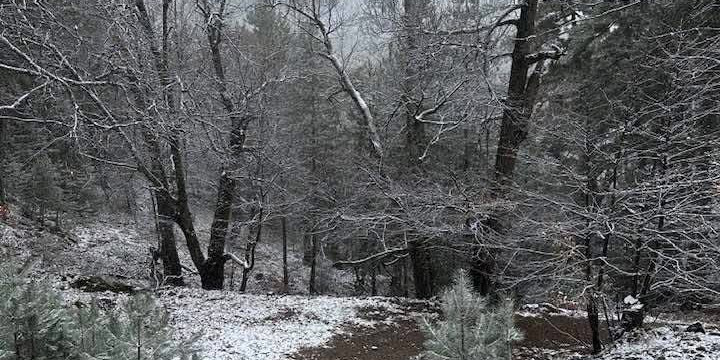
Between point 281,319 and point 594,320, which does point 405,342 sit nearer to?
point 281,319

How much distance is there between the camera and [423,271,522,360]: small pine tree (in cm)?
237

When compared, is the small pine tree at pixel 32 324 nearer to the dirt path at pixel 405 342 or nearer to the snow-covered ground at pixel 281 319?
the snow-covered ground at pixel 281 319

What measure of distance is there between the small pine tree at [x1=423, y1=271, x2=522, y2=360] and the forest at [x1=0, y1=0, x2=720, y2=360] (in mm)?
10

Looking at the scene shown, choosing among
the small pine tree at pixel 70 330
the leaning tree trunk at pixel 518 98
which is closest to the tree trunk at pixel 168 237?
the leaning tree trunk at pixel 518 98

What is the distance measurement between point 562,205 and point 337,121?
49.7 ft

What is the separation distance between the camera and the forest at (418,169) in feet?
16.8

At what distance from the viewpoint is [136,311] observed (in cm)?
243

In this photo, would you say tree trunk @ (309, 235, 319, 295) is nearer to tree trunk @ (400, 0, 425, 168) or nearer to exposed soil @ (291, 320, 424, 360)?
tree trunk @ (400, 0, 425, 168)

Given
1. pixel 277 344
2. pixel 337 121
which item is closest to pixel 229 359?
pixel 277 344

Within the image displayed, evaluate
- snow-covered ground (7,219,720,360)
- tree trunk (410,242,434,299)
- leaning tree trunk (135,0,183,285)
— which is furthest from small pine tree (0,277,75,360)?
tree trunk (410,242,434,299)

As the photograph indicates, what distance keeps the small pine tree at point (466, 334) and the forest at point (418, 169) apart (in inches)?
0.4

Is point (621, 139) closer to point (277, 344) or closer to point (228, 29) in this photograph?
point (277, 344)

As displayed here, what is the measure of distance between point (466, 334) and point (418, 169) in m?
8.39

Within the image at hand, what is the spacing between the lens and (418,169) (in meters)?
10.7
